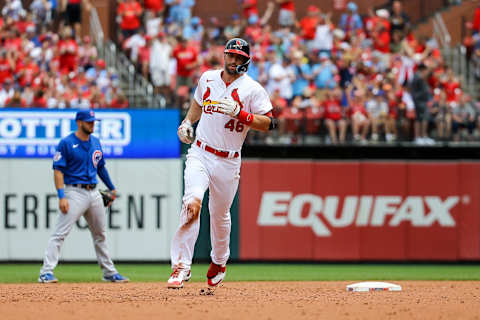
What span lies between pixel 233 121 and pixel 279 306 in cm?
176

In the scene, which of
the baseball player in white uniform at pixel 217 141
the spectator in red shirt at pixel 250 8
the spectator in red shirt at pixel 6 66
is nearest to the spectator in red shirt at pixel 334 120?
the spectator in red shirt at pixel 250 8

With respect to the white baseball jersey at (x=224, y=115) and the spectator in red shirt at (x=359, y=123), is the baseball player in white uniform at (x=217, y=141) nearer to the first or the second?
the white baseball jersey at (x=224, y=115)

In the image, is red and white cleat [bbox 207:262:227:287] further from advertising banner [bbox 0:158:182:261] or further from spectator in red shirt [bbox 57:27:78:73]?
spectator in red shirt [bbox 57:27:78:73]

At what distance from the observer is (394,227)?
14.8 m

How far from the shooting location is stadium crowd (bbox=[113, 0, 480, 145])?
1474cm

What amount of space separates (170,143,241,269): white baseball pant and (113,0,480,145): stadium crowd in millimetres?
6915

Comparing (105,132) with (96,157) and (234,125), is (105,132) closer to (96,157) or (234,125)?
(96,157)

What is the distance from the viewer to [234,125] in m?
7.74

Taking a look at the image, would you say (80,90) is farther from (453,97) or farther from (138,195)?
(453,97)

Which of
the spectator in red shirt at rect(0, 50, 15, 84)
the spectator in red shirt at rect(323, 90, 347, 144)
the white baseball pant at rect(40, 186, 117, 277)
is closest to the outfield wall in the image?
the spectator in red shirt at rect(0, 50, 15, 84)

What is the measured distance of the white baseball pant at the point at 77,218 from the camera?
993 centimetres

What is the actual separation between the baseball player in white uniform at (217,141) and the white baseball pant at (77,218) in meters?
2.54

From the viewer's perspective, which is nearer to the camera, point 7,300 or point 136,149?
point 7,300

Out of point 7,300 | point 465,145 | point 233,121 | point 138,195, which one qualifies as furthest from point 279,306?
point 465,145
